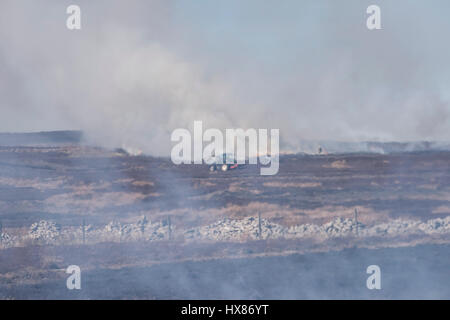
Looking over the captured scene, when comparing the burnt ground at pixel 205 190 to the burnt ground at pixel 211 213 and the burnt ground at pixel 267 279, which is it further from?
the burnt ground at pixel 267 279

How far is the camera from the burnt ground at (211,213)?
21516 mm

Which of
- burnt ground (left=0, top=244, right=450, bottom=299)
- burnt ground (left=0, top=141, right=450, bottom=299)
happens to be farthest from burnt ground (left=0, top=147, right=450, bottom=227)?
burnt ground (left=0, top=244, right=450, bottom=299)

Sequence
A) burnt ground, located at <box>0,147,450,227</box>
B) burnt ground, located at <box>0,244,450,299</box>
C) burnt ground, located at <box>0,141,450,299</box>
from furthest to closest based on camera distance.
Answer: burnt ground, located at <box>0,147,450,227</box>
burnt ground, located at <box>0,141,450,299</box>
burnt ground, located at <box>0,244,450,299</box>

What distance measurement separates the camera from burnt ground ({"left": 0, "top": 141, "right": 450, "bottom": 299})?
21.5 meters

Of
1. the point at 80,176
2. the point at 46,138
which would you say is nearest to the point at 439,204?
the point at 80,176

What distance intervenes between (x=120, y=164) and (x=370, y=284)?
2492 inches

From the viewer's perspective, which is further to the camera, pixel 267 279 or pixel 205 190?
pixel 205 190

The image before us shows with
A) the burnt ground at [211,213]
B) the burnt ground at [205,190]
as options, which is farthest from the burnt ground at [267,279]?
the burnt ground at [205,190]

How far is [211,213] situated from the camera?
141ft

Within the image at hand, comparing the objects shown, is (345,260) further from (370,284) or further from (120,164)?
(120,164)

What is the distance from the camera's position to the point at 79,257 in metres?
28.2

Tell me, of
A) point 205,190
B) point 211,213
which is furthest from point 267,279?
point 205,190

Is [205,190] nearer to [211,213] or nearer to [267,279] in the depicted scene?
[211,213]

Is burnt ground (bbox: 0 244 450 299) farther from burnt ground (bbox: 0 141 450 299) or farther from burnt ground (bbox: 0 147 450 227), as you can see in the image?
burnt ground (bbox: 0 147 450 227)
